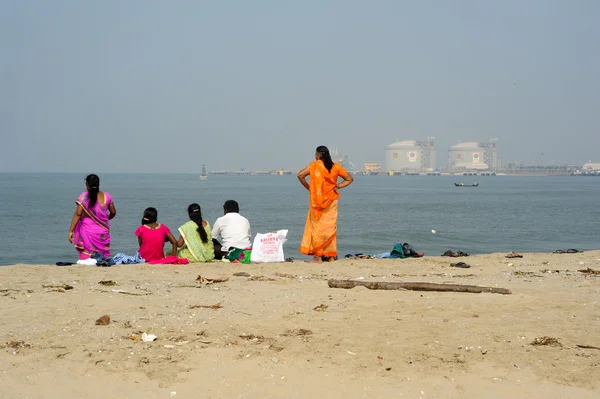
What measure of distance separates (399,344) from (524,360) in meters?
0.72

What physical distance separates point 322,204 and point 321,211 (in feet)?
0.39

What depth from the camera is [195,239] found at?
27.2ft

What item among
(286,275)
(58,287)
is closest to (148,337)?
(58,287)

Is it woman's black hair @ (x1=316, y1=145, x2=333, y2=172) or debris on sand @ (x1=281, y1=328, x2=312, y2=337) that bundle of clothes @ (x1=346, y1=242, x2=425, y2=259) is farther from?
debris on sand @ (x1=281, y1=328, x2=312, y2=337)

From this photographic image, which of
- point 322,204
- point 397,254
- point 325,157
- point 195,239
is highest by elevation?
point 325,157

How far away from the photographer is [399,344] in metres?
4.01

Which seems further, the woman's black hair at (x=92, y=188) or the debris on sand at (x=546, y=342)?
the woman's black hair at (x=92, y=188)


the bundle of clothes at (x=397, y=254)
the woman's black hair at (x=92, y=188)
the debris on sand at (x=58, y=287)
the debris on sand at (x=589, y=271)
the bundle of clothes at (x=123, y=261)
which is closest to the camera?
the debris on sand at (x=58, y=287)

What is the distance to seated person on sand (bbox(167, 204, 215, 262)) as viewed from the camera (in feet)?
27.0

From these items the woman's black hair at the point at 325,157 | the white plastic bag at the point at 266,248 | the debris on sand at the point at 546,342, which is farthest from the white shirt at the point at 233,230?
the debris on sand at the point at 546,342

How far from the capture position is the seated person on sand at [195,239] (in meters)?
8.23

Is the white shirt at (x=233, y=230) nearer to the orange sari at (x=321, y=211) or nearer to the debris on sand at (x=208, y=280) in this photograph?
the orange sari at (x=321, y=211)

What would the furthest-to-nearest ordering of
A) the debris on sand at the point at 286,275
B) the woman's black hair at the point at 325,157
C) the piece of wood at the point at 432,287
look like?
the woman's black hair at the point at 325,157, the debris on sand at the point at 286,275, the piece of wood at the point at 432,287

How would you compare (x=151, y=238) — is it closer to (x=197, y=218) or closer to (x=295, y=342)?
(x=197, y=218)
